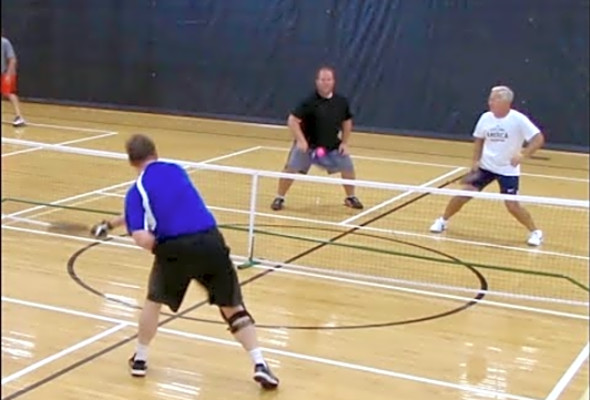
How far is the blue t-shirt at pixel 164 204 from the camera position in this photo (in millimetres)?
4469

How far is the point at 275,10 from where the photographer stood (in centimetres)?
1584

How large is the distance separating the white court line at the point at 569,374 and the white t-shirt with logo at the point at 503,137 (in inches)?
109

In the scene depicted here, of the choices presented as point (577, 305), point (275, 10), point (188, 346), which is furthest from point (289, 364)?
point (275, 10)

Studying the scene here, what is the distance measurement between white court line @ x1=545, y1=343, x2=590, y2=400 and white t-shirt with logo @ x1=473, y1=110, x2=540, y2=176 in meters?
2.78

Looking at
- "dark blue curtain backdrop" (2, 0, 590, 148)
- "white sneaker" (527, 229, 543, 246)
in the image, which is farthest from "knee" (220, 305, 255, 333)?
"dark blue curtain backdrop" (2, 0, 590, 148)

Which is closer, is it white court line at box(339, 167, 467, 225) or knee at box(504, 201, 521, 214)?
knee at box(504, 201, 521, 214)

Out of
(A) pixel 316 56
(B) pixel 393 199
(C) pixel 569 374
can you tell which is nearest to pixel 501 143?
(B) pixel 393 199

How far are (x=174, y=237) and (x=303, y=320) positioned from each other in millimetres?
1715

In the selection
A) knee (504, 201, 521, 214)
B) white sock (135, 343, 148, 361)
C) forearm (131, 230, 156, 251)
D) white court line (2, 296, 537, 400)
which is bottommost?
white court line (2, 296, 537, 400)

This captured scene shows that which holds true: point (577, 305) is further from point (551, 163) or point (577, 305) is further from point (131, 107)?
point (131, 107)

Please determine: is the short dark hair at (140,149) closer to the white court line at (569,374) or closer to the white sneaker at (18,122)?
the white court line at (569,374)

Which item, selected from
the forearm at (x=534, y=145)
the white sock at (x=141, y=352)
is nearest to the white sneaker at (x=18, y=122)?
the forearm at (x=534, y=145)

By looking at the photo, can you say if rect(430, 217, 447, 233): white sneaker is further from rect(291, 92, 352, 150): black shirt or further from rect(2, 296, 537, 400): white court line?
rect(2, 296, 537, 400): white court line

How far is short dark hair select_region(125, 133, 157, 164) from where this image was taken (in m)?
4.49
